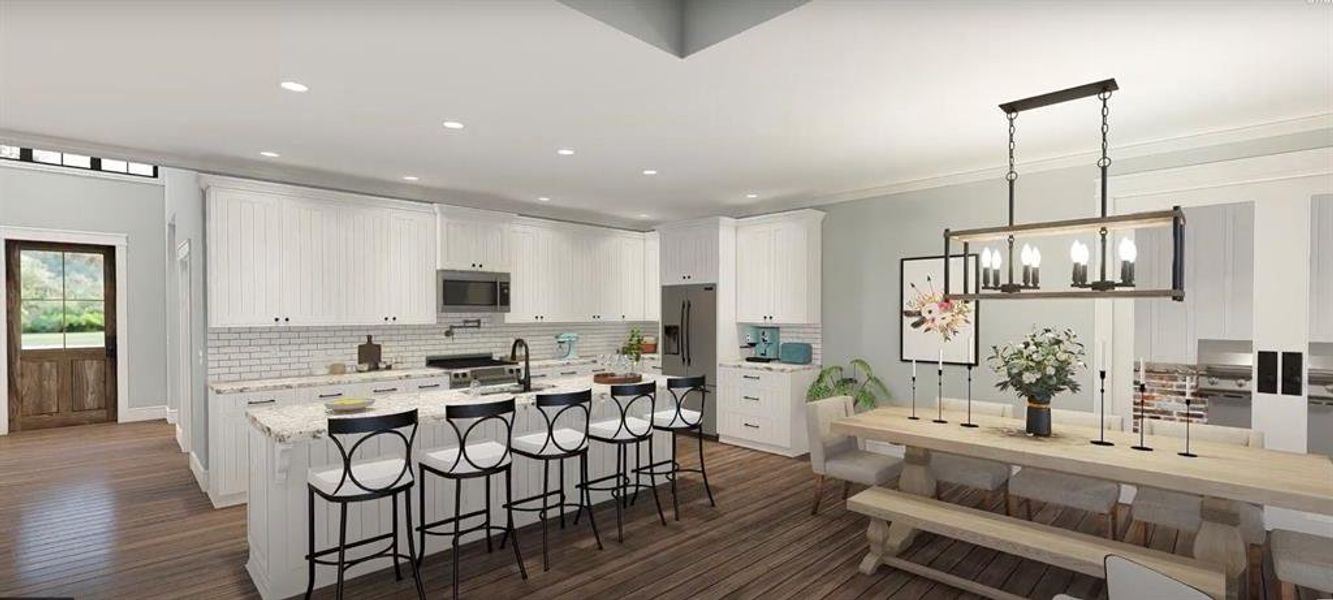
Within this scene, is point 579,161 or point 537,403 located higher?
point 579,161

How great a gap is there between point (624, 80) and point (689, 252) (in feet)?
13.8

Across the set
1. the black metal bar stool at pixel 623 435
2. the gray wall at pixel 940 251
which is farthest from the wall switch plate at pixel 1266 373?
the black metal bar stool at pixel 623 435

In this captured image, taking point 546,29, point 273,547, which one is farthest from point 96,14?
point 273,547

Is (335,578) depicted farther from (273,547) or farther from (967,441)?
(967,441)

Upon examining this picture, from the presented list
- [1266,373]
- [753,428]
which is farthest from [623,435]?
[1266,373]

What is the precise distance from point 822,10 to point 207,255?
5057mm

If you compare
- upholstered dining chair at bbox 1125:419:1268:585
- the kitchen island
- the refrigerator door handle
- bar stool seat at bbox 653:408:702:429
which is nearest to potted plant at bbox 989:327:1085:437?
upholstered dining chair at bbox 1125:419:1268:585

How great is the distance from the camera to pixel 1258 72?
3.18m

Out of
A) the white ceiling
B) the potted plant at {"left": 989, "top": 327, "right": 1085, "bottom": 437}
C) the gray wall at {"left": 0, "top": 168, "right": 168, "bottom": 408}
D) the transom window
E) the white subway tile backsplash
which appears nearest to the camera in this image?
the white ceiling

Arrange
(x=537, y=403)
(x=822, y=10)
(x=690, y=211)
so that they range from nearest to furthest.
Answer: (x=822, y=10)
(x=537, y=403)
(x=690, y=211)

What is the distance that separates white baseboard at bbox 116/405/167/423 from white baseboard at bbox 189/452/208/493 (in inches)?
129

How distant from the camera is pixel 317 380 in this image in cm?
523

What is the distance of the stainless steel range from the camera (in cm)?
470

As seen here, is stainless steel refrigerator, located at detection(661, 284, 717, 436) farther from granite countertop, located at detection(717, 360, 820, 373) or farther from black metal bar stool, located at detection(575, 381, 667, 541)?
black metal bar stool, located at detection(575, 381, 667, 541)
